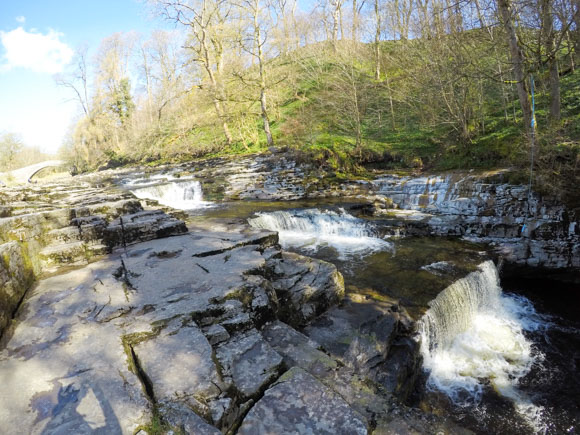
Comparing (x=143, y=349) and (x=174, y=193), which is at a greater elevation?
(x=174, y=193)

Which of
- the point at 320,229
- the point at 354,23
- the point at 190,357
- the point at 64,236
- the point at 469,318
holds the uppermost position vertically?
the point at 354,23

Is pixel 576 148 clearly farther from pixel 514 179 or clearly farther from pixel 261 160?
pixel 261 160

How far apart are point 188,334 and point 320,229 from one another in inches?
260

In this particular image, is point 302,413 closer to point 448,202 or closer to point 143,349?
point 143,349

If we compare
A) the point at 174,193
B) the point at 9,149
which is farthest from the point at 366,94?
the point at 9,149

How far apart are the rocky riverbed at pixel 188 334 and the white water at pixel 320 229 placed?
1.98m

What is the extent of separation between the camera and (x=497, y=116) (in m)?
12.9

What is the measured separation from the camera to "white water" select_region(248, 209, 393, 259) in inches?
328

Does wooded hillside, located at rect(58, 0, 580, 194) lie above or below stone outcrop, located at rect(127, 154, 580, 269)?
above

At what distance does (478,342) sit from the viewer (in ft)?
18.4

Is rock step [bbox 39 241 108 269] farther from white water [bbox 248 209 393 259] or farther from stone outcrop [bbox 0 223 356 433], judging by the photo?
white water [bbox 248 209 393 259]

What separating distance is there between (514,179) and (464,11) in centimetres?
811

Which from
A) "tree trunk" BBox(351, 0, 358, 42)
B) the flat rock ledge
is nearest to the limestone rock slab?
the flat rock ledge

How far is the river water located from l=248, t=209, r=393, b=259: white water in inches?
1.1
